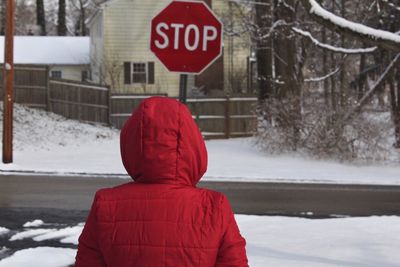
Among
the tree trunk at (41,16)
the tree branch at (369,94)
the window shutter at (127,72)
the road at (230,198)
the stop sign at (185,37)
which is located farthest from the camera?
the tree trunk at (41,16)

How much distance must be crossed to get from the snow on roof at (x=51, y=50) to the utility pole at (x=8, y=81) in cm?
2655

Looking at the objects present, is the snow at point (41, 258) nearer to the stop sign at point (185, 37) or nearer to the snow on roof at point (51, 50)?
the stop sign at point (185, 37)

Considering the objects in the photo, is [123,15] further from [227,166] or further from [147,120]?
[147,120]

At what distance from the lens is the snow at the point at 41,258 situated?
6695mm

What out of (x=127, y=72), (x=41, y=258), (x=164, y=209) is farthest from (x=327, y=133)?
(x=127, y=72)

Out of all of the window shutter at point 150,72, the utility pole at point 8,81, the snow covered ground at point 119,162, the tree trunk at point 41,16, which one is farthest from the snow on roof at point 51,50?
the utility pole at point 8,81

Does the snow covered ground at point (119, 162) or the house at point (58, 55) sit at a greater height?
the house at point (58, 55)

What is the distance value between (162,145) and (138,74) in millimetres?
33566

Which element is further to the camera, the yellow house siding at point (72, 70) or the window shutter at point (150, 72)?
the yellow house siding at point (72, 70)

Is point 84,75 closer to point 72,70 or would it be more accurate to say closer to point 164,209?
point 72,70

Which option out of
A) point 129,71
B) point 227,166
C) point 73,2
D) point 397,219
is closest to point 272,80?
point 227,166

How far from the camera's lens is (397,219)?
30.3 feet

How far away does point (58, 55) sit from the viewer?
42531 millimetres

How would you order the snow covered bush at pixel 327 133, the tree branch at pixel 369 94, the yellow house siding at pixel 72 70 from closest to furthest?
the snow covered bush at pixel 327 133 → the tree branch at pixel 369 94 → the yellow house siding at pixel 72 70
